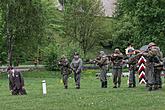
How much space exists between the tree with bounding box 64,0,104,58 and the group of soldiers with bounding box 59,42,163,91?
46041 mm

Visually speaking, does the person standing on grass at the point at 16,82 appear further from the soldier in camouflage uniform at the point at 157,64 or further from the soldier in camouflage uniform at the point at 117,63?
the soldier in camouflage uniform at the point at 157,64

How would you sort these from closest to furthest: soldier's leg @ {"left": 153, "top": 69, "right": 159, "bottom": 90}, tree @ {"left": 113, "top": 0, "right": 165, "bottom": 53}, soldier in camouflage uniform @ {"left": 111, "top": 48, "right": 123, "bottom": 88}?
1. soldier's leg @ {"left": 153, "top": 69, "right": 159, "bottom": 90}
2. soldier in camouflage uniform @ {"left": 111, "top": 48, "right": 123, "bottom": 88}
3. tree @ {"left": 113, "top": 0, "right": 165, "bottom": 53}

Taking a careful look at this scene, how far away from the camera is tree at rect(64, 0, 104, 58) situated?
2849 inches

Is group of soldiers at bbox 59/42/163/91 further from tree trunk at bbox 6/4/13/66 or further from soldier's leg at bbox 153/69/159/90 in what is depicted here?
tree trunk at bbox 6/4/13/66

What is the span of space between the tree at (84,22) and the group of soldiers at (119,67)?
1813 inches

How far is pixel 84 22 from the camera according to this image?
72.4 meters

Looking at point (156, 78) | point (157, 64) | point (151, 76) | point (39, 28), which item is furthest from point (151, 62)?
point (39, 28)

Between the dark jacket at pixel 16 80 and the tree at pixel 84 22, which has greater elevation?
the tree at pixel 84 22

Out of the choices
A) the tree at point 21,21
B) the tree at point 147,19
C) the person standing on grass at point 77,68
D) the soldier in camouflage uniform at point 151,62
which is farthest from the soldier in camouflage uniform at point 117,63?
the tree at point 147,19

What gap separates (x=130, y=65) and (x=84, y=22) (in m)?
48.7

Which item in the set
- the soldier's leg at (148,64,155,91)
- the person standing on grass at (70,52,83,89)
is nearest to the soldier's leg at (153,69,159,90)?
the soldier's leg at (148,64,155,91)

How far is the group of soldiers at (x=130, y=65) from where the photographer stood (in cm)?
2050

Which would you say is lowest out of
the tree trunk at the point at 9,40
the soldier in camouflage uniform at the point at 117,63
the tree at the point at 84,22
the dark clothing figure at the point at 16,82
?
the dark clothing figure at the point at 16,82

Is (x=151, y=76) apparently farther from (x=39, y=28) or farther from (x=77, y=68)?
(x=39, y=28)
